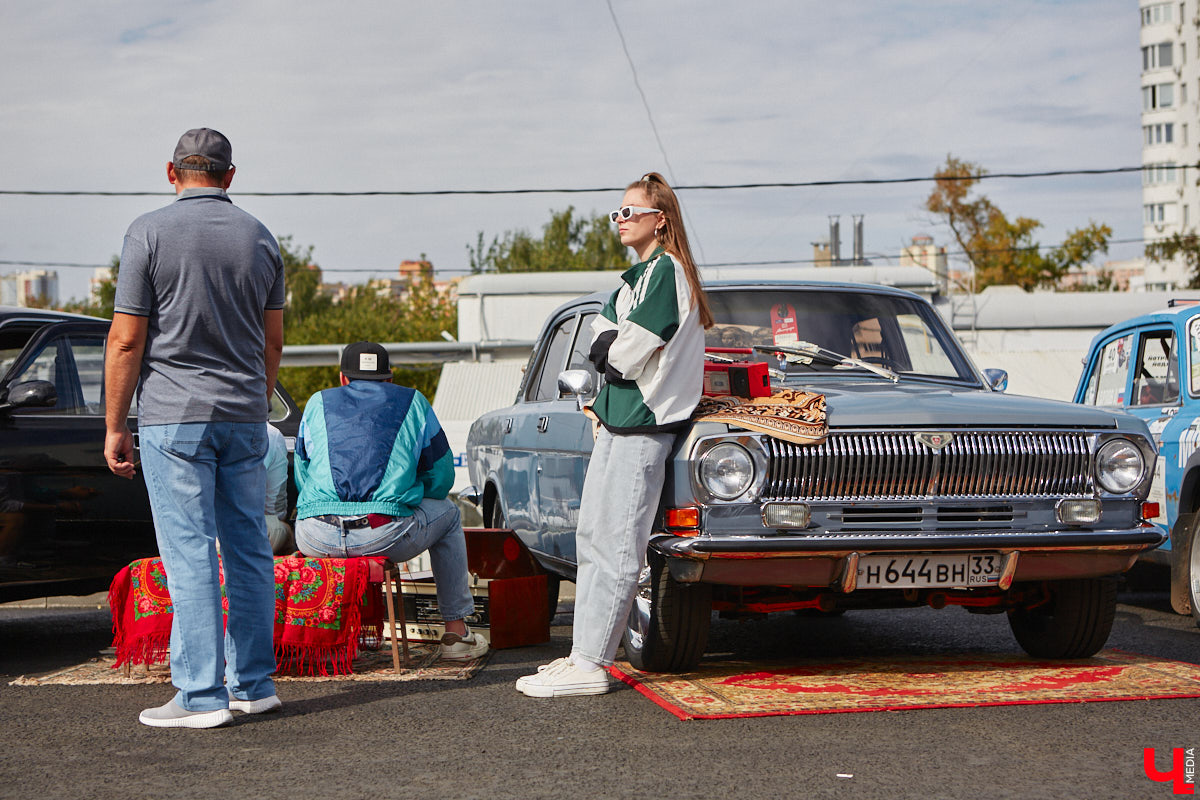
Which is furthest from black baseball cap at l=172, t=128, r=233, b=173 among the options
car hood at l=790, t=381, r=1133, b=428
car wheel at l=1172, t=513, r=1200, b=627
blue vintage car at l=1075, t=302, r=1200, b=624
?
car wheel at l=1172, t=513, r=1200, b=627

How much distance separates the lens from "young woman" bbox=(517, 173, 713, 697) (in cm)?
543

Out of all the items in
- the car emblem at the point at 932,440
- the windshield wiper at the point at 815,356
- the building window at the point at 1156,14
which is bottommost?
the car emblem at the point at 932,440

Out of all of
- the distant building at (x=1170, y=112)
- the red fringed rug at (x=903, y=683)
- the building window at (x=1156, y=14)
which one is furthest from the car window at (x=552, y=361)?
the building window at (x=1156, y=14)

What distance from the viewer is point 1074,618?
6.02 m

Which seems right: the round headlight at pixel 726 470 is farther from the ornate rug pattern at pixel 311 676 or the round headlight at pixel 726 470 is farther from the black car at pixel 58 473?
the black car at pixel 58 473

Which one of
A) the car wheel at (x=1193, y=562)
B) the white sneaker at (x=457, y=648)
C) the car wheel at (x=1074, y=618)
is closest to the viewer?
the car wheel at (x=1074, y=618)

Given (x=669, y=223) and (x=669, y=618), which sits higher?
(x=669, y=223)

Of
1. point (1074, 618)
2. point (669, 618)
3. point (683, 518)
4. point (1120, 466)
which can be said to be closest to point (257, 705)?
point (669, 618)

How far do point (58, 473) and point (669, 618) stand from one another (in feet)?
10.5

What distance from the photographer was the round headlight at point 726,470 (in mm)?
5355

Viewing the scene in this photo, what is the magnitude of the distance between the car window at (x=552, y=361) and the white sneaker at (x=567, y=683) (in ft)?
6.98

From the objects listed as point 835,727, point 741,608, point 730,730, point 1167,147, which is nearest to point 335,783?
point 730,730

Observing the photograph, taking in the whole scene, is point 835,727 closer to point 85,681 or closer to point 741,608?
point 741,608

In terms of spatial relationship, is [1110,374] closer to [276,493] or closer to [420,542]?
[420,542]
